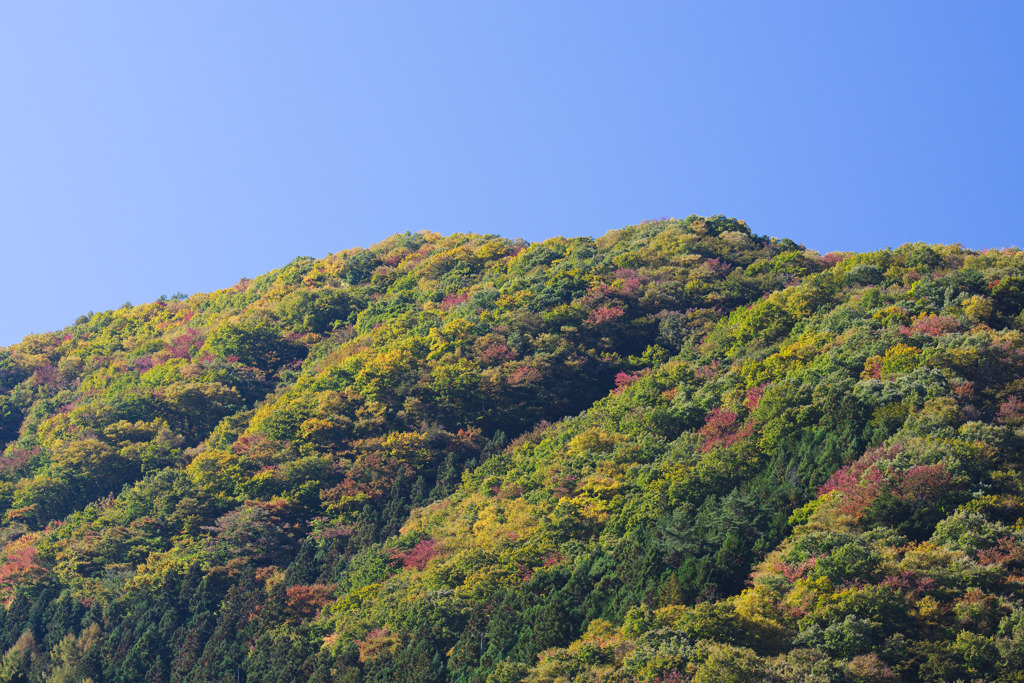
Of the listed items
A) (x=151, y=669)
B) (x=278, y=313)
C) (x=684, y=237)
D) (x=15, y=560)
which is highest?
(x=684, y=237)

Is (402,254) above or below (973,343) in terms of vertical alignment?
above

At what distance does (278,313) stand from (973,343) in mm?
46103

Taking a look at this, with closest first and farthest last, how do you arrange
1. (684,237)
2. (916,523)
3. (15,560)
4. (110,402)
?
(916,523) → (15,560) → (110,402) → (684,237)

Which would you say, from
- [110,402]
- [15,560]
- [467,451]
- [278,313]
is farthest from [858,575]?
[278,313]

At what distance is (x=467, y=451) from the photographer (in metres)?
52.8

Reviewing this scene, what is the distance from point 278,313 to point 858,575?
49602 mm

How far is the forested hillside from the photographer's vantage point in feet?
102

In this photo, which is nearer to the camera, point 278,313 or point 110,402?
point 110,402

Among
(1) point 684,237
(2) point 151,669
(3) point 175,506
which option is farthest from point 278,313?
(2) point 151,669

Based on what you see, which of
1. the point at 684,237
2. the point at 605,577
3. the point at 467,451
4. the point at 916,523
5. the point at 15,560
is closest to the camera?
the point at 916,523

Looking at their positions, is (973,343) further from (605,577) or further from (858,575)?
(605,577)

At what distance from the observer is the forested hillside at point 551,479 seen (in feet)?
102

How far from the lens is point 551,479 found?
45312 millimetres

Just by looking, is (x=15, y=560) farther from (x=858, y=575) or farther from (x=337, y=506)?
(x=858, y=575)
